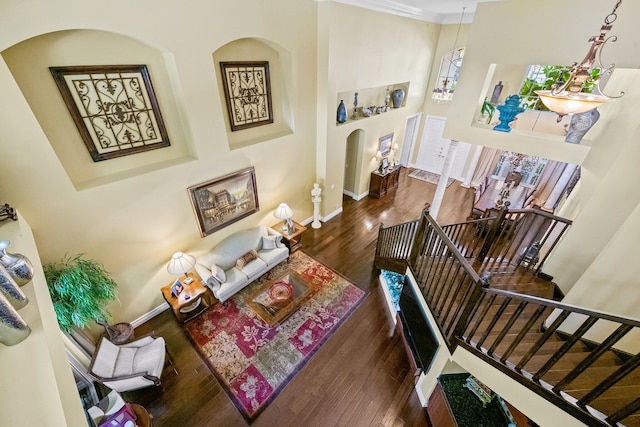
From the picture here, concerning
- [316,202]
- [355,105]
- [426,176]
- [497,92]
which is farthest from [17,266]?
[426,176]

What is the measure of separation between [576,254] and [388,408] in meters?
3.17

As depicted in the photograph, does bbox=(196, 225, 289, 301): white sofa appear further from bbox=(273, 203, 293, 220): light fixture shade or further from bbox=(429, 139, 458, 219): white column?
bbox=(429, 139, 458, 219): white column

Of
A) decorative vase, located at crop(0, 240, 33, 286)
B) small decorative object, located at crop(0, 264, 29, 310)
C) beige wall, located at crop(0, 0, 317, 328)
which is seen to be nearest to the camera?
small decorative object, located at crop(0, 264, 29, 310)

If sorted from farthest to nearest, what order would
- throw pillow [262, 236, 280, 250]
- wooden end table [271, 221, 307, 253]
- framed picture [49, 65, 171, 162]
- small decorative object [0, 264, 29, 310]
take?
wooden end table [271, 221, 307, 253] < throw pillow [262, 236, 280, 250] < framed picture [49, 65, 171, 162] < small decorative object [0, 264, 29, 310]

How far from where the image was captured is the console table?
25.5 feet

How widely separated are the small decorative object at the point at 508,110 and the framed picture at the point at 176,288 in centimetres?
614

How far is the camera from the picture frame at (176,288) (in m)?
4.24

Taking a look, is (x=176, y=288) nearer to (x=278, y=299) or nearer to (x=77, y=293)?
(x=77, y=293)

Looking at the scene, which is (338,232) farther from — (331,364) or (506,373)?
(506,373)

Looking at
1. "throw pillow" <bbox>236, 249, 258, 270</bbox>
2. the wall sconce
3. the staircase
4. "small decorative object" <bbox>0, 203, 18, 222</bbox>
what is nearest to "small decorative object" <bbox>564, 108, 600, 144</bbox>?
the staircase

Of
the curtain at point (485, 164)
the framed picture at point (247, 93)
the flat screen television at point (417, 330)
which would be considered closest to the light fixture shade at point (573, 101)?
the flat screen television at point (417, 330)

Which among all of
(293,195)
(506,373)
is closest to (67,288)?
(293,195)

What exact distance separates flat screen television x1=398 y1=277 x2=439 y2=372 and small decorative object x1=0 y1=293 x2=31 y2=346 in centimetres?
358

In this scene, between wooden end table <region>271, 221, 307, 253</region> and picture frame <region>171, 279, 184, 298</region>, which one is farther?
wooden end table <region>271, 221, 307, 253</region>
